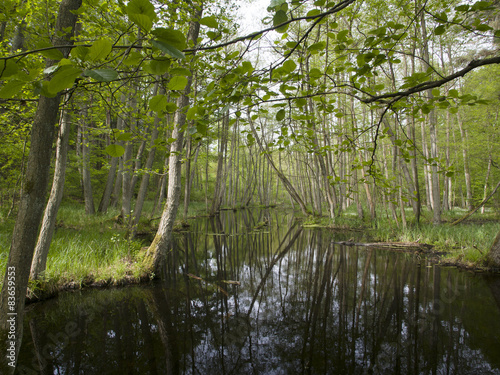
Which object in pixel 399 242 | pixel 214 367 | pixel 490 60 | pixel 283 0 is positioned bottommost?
pixel 214 367

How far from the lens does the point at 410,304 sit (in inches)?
141

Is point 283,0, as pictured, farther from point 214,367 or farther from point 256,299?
point 256,299

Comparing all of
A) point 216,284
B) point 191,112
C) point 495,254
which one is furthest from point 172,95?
point 495,254

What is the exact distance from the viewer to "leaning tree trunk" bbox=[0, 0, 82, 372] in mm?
1570

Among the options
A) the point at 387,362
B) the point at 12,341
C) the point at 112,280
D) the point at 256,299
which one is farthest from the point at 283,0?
the point at 112,280

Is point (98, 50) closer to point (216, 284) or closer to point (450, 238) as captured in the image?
point (216, 284)

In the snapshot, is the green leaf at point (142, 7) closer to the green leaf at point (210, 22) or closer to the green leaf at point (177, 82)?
the green leaf at point (177, 82)

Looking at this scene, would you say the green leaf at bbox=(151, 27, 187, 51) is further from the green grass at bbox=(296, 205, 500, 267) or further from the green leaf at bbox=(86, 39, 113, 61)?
the green grass at bbox=(296, 205, 500, 267)

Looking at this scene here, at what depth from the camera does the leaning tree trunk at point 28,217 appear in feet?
5.15

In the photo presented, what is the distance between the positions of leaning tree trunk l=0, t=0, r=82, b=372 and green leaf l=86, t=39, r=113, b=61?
4.45 feet

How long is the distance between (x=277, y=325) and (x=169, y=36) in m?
3.28

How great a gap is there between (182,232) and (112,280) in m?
5.35

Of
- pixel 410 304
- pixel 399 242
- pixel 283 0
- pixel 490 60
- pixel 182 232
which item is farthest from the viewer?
pixel 182 232

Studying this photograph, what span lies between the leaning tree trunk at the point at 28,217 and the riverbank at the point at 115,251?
8.22 feet
